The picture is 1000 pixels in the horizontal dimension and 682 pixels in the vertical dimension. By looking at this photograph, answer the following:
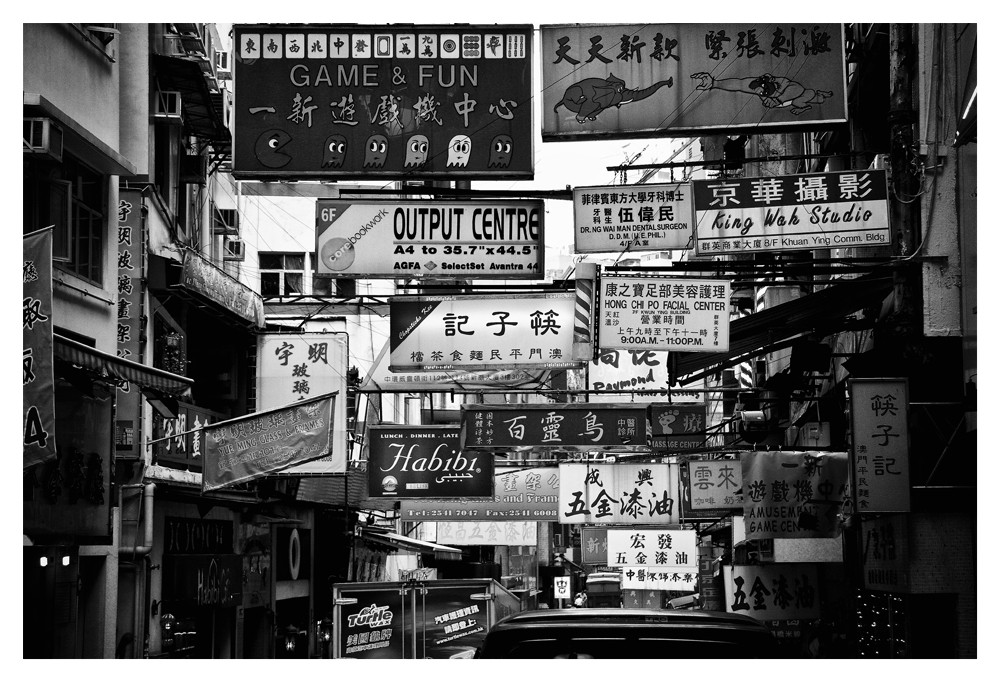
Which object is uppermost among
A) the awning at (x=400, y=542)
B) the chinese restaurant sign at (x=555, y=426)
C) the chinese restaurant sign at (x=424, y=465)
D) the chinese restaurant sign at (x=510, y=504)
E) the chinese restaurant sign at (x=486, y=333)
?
the chinese restaurant sign at (x=486, y=333)

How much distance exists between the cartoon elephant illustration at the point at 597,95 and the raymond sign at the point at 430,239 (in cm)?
122

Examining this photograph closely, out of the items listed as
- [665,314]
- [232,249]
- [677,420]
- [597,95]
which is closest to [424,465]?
[677,420]

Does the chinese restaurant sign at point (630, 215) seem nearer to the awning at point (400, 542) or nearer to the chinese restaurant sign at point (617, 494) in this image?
the chinese restaurant sign at point (617, 494)

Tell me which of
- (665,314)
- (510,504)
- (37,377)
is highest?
(665,314)

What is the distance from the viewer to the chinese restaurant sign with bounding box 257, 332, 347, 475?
24516 millimetres

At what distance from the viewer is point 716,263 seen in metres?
14.3

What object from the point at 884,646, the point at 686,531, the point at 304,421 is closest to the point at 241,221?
the point at 686,531

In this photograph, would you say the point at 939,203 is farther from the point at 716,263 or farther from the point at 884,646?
the point at 884,646

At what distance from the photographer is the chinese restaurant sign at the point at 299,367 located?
24.5 meters

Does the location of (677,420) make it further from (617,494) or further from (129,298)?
(129,298)

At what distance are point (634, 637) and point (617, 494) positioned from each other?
16621 mm

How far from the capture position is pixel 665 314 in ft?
46.6

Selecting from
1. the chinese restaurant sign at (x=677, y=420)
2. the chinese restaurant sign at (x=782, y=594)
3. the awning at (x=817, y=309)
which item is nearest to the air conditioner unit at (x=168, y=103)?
the chinese restaurant sign at (x=677, y=420)

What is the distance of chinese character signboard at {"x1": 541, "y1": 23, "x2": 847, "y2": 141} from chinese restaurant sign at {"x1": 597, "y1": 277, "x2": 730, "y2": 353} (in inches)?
70.9
